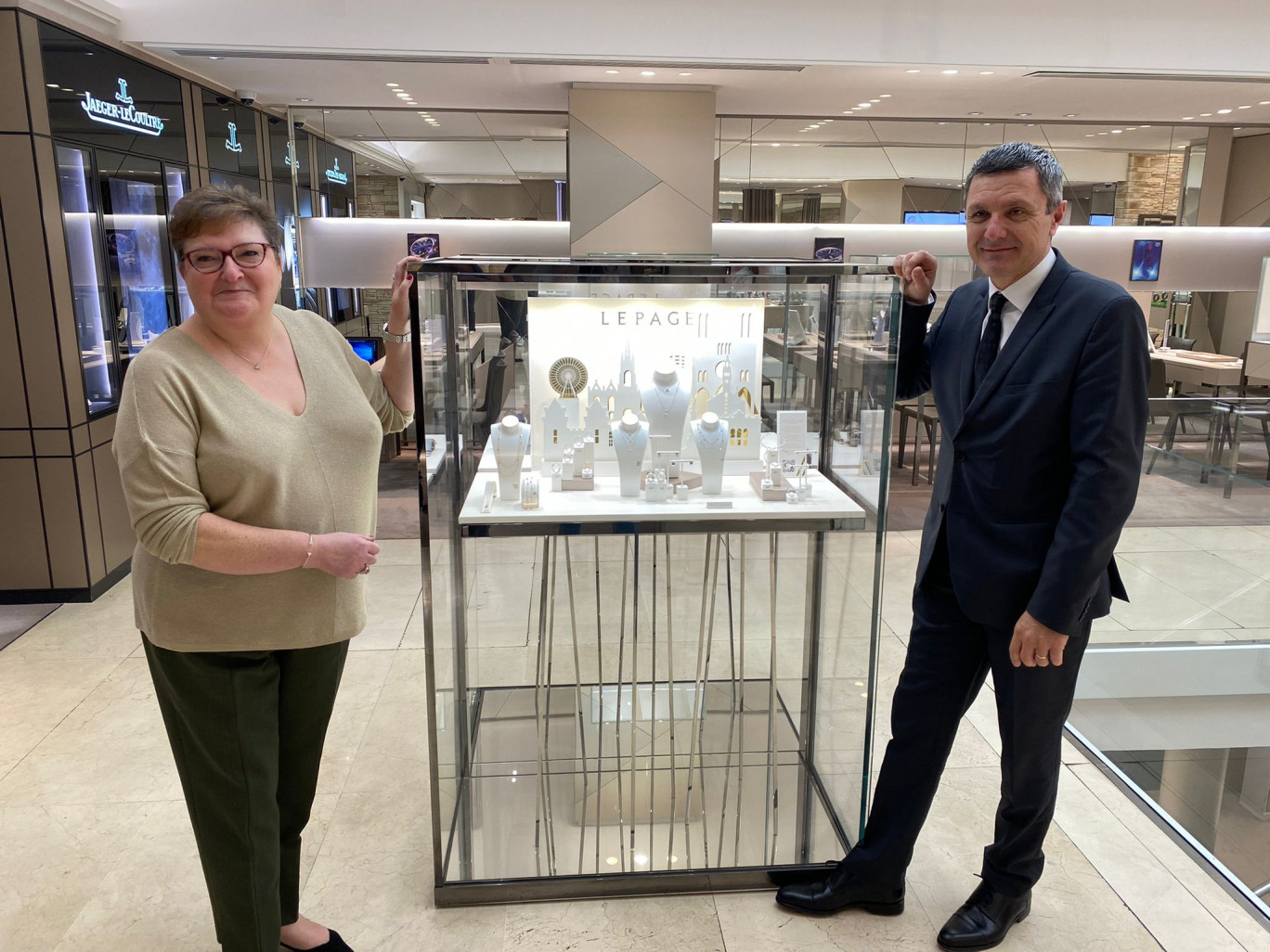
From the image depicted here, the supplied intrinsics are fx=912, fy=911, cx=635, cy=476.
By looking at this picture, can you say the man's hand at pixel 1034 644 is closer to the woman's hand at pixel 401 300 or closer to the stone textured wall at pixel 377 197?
the woman's hand at pixel 401 300

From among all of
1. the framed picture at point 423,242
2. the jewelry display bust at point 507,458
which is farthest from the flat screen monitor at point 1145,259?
the jewelry display bust at point 507,458

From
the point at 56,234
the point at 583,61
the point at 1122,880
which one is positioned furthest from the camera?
the point at 583,61

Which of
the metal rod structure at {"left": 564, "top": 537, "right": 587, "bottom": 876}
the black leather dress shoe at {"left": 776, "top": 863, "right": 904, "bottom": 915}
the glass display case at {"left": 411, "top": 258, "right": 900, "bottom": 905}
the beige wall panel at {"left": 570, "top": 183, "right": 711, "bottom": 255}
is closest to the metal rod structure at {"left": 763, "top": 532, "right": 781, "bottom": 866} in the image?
the glass display case at {"left": 411, "top": 258, "right": 900, "bottom": 905}

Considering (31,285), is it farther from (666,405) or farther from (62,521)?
(666,405)

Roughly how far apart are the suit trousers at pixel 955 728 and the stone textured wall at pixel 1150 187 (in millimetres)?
6716

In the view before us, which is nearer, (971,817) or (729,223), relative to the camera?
(971,817)

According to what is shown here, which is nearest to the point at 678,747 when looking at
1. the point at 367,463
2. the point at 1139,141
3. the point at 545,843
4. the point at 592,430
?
the point at 545,843

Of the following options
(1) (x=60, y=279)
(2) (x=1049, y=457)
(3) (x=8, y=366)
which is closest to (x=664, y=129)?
(1) (x=60, y=279)

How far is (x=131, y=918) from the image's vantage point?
2250mm

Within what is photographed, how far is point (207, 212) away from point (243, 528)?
56 cm

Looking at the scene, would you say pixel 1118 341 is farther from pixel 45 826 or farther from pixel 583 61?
pixel 583 61

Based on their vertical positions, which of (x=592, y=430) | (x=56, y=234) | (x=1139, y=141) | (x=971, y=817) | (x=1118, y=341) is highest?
(x=1139, y=141)

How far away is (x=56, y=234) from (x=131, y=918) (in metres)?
3.21

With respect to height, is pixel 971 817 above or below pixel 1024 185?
below
